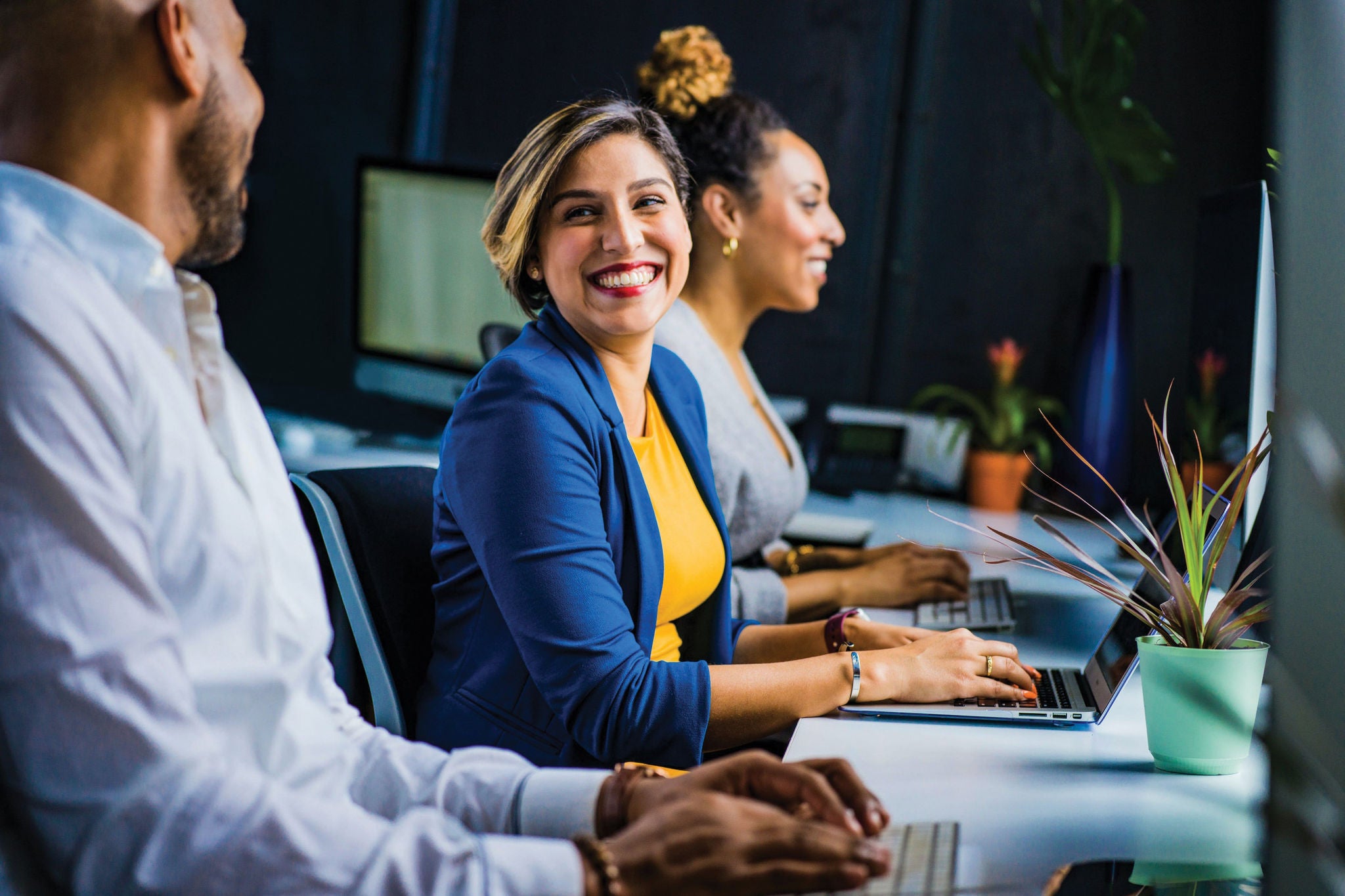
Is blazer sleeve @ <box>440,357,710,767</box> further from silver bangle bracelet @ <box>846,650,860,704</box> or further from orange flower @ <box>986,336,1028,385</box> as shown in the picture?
orange flower @ <box>986,336,1028,385</box>

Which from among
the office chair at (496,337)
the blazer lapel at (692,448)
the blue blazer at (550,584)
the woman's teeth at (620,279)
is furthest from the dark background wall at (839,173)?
the blue blazer at (550,584)

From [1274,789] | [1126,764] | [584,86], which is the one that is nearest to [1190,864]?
[1126,764]

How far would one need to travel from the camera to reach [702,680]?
1195 millimetres

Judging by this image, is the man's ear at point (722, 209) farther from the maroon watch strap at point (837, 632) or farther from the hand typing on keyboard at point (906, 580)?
the maroon watch strap at point (837, 632)

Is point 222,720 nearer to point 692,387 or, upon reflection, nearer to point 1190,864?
point 1190,864

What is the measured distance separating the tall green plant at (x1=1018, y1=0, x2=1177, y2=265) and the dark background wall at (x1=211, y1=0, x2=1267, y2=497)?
28 centimetres

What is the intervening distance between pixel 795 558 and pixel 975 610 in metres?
0.40

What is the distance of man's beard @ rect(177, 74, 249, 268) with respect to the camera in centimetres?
79

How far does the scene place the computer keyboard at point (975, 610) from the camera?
162 cm

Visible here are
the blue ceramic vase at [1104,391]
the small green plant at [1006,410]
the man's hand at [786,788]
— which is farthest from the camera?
the small green plant at [1006,410]

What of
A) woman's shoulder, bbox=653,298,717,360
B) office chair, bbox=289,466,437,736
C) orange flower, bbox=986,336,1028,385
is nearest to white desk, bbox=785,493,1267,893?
office chair, bbox=289,466,437,736

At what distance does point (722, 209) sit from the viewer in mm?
2049

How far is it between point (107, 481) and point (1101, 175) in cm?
269

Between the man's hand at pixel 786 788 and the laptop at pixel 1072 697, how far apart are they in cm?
35
